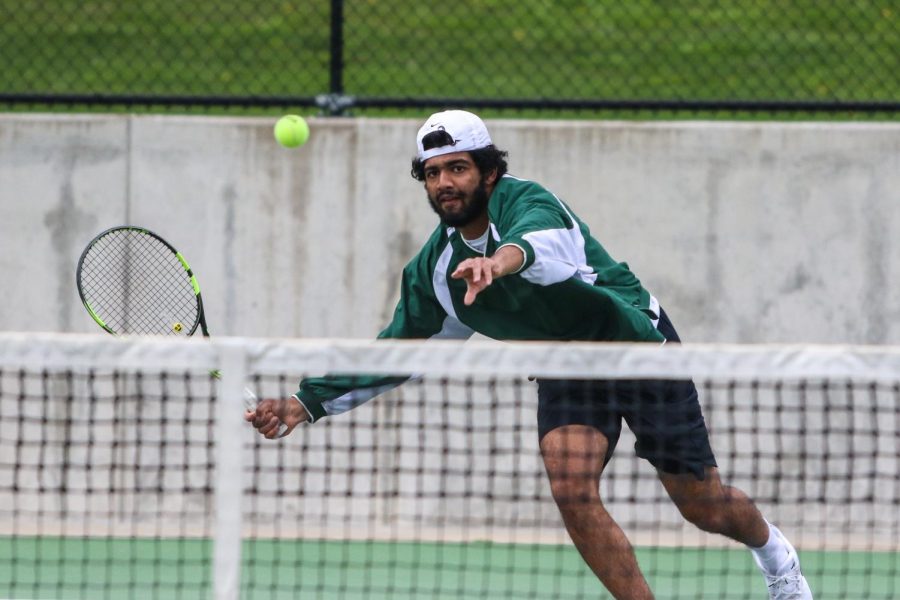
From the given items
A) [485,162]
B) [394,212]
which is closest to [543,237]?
[485,162]

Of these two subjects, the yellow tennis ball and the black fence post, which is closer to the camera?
the yellow tennis ball

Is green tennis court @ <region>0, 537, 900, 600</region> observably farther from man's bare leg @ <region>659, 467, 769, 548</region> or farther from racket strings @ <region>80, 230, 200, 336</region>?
racket strings @ <region>80, 230, 200, 336</region>

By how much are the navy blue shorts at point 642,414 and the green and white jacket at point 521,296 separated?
0.49 ft

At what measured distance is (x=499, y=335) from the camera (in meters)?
4.17

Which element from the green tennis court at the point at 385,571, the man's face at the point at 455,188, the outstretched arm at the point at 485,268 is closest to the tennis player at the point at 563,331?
the man's face at the point at 455,188

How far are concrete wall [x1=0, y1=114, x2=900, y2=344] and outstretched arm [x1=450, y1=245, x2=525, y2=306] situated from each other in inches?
93.0

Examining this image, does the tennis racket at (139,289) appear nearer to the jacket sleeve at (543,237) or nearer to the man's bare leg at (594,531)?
the jacket sleeve at (543,237)

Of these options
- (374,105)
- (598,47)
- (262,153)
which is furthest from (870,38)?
(262,153)

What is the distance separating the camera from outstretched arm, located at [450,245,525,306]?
343cm

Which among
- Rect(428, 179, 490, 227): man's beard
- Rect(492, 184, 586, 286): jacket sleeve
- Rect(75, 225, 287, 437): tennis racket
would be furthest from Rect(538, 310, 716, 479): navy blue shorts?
Rect(75, 225, 287, 437): tennis racket

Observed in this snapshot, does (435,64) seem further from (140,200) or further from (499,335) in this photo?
(499,335)

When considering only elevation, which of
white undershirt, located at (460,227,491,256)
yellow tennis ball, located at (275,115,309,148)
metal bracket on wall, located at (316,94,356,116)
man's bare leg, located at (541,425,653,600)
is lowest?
man's bare leg, located at (541,425,653,600)

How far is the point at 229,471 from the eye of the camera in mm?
3273

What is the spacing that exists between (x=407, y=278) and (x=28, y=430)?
243 cm
